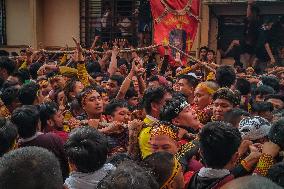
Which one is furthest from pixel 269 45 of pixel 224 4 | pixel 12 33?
pixel 12 33

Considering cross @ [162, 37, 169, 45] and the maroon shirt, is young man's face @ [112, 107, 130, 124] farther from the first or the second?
cross @ [162, 37, 169, 45]

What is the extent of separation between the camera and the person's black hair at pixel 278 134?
304 cm

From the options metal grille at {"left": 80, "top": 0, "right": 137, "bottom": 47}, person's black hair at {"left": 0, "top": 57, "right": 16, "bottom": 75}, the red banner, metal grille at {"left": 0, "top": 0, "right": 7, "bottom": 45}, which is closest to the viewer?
person's black hair at {"left": 0, "top": 57, "right": 16, "bottom": 75}

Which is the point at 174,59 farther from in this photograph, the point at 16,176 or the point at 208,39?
the point at 16,176

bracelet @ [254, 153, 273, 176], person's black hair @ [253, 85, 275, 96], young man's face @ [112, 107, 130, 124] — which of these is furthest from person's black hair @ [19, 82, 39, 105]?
bracelet @ [254, 153, 273, 176]

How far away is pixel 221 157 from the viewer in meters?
2.80

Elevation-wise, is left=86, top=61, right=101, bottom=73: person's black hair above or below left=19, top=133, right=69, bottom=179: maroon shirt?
above

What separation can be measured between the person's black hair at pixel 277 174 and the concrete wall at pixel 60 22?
10.7 metres

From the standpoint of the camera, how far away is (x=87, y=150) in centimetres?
283

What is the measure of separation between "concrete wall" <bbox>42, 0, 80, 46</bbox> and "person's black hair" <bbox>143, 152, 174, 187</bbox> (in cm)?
1053

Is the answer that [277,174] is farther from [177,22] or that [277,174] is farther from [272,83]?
[177,22]

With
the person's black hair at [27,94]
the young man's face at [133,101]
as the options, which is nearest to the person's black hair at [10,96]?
the person's black hair at [27,94]

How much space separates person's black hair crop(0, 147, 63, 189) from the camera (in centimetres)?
188

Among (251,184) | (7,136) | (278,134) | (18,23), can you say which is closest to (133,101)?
(7,136)
